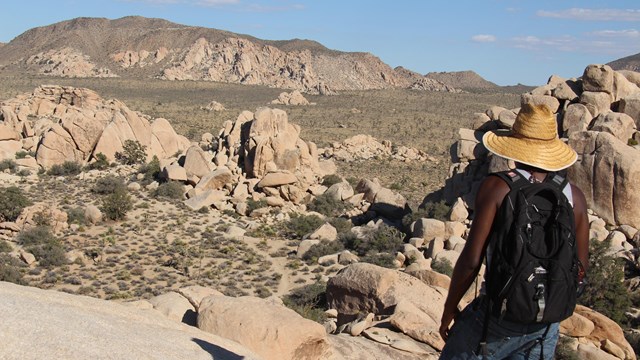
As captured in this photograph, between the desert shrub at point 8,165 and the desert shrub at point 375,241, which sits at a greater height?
the desert shrub at point 8,165

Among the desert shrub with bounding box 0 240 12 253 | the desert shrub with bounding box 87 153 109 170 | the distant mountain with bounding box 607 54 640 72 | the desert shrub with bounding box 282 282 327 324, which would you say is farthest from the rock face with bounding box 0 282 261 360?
the distant mountain with bounding box 607 54 640 72

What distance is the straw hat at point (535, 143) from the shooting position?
141 inches

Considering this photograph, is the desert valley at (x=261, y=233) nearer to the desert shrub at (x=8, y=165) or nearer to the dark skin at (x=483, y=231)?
the desert shrub at (x=8, y=165)

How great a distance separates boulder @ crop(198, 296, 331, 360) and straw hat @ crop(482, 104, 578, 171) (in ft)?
14.5

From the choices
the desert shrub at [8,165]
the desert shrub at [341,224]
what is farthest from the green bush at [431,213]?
the desert shrub at [8,165]

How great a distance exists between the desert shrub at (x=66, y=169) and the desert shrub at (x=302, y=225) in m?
12.1

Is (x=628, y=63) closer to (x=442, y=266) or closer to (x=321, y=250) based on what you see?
(x=321, y=250)

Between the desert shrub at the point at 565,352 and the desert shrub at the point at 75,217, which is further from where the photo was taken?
the desert shrub at the point at 75,217

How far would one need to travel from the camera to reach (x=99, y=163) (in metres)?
29.0

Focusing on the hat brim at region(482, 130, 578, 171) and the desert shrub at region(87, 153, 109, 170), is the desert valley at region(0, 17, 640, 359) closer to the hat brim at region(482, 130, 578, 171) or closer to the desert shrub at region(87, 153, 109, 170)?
the desert shrub at region(87, 153, 109, 170)

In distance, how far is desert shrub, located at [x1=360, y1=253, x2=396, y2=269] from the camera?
1784 centimetres

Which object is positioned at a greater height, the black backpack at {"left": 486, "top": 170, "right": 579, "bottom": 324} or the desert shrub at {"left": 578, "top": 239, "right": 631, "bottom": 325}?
the black backpack at {"left": 486, "top": 170, "right": 579, "bottom": 324}

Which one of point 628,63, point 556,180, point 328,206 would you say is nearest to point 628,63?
point 628,63

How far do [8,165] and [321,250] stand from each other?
17.5 meters
